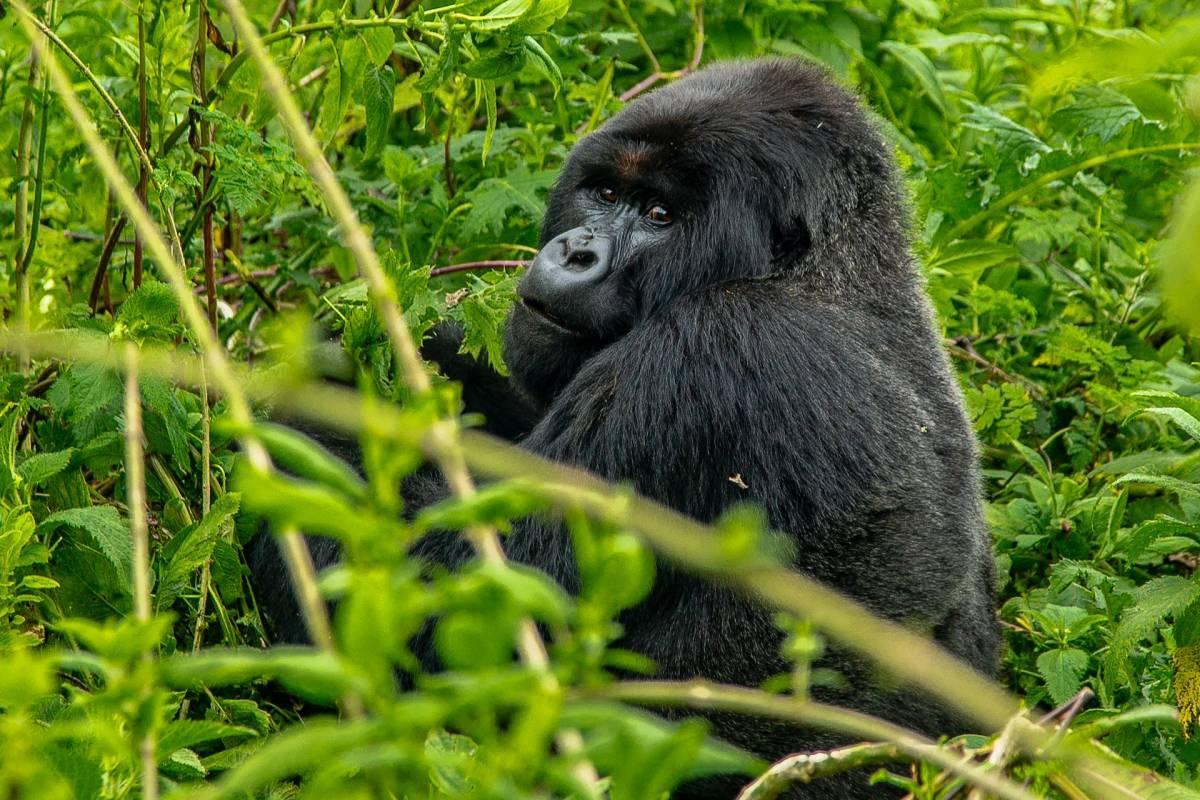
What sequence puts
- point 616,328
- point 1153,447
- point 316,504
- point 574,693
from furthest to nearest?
point 1153,447
point 616,328
point 574,693
point 316,504

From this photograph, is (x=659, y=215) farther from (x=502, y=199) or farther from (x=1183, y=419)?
(x=1183, y=419)

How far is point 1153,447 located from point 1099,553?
754 mm

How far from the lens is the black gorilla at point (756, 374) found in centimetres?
327

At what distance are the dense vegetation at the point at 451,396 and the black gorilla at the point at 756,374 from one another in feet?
0.65

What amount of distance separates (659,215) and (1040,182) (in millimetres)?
1646

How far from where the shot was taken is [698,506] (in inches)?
131

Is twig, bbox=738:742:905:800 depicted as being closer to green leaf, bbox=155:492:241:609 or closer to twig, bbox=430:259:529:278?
green leaf, bbox=155:492:241:609

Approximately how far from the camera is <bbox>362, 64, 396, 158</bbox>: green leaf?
3.29 m

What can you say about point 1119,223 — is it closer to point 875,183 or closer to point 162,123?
point 875,183

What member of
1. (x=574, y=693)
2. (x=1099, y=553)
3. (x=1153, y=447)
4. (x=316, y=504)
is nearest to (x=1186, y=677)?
(x=1099, y=553)

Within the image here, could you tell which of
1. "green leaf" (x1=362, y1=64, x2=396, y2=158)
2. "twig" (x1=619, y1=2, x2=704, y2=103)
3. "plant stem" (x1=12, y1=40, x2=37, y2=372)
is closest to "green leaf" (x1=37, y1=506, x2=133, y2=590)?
"plant stem" (x1=12, y1=40, x2=37, y2=372)

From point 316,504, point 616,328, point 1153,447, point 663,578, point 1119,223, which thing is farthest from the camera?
point 1119,223

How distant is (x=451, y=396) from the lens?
4.00ft

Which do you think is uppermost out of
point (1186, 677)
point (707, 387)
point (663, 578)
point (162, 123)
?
point (162, 123)
